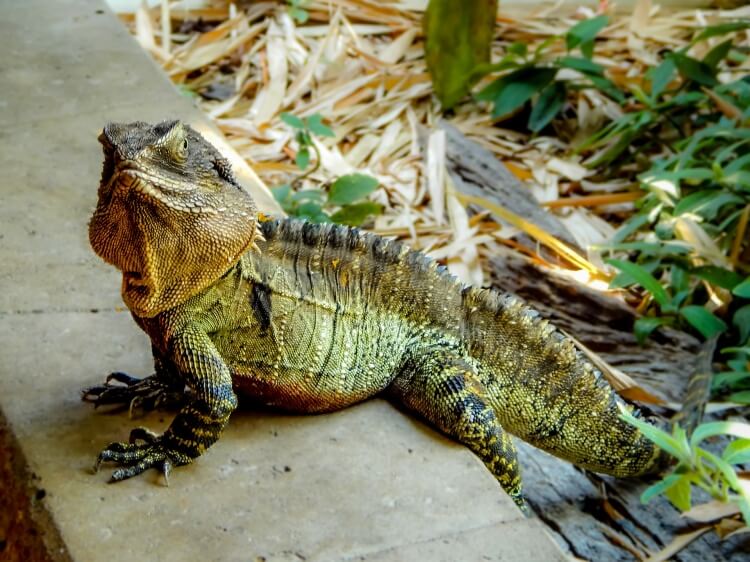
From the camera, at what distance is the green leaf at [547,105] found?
21.7ft

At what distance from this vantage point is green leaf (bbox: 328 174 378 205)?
5477mm

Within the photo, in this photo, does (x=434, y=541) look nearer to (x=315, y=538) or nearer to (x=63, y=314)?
(x=315, y=538)

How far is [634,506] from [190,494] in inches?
74.9

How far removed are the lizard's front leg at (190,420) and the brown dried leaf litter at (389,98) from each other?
94.5 inches

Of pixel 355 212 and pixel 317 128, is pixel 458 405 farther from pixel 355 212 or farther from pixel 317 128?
pixel 317 128

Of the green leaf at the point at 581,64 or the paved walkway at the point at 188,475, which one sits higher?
the green leaf at the point at 581,64

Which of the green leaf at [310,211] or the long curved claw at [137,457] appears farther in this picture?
the green leaf at [310,211]

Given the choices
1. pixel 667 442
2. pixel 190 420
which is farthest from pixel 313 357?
pixel 667 442

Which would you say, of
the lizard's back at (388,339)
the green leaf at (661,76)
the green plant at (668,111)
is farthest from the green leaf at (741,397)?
the green leaf at (661,76)

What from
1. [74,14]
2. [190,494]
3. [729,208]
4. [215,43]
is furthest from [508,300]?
[215,43]

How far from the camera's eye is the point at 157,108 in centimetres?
531

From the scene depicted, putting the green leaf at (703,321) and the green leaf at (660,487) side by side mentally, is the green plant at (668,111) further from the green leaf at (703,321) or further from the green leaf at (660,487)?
the green leaf at (660,487)

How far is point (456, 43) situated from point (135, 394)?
168 inches

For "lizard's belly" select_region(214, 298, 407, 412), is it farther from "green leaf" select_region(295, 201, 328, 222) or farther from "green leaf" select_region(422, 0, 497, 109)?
"green leaf" select_region(422, 0, 497, 109)
